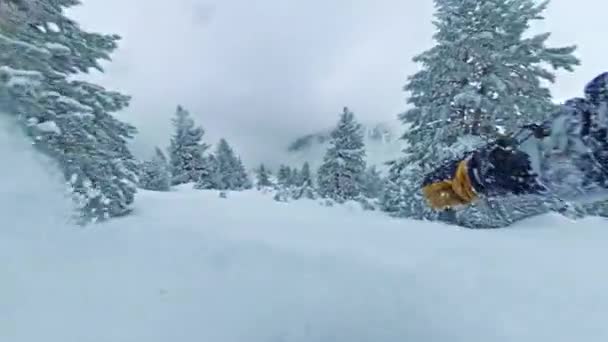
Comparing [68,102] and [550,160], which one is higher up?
[68,102]

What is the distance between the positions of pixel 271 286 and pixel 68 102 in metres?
6.86

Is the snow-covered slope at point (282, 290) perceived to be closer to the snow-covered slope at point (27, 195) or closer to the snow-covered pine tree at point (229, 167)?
the snow-covered slope at point (27, 195)

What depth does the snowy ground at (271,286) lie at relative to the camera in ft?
6.97

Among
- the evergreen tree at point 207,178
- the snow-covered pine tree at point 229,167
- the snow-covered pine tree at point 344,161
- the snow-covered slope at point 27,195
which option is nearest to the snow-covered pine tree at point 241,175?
the snow-covered pine tree at point 229,167

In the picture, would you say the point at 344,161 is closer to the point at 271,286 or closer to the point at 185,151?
the point at 185,151

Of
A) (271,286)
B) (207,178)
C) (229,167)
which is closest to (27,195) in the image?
(271,286)

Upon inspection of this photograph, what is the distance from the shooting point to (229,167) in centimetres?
4119

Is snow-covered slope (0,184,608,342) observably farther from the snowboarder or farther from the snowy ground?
the snowboarder

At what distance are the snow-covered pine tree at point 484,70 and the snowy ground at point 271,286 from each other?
381 inches

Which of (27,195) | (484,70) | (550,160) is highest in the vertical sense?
(484,70)

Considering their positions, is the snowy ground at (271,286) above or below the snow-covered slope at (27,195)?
below

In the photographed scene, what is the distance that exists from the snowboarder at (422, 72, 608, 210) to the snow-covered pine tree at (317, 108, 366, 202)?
26.1 meters

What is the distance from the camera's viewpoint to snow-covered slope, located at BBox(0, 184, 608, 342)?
6.95ft

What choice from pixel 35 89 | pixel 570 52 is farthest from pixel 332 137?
pixel 35 89
